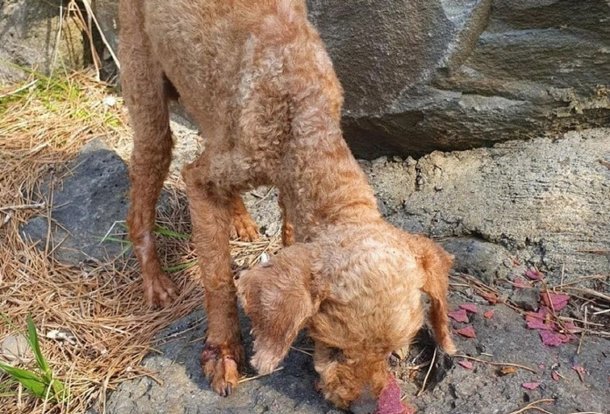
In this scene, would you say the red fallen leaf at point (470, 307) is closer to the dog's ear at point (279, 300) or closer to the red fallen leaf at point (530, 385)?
the red fallen leaf at point (530, 385)

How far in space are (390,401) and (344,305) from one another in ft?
1.58

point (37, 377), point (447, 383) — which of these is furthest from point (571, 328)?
point (37, 377)

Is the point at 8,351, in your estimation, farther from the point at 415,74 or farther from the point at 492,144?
the point at 492,144

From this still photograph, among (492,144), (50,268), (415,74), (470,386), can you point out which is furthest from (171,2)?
(470,386)

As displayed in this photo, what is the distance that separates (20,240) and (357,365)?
8.16 feet

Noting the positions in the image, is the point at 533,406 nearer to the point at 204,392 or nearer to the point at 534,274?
the point at 534,274

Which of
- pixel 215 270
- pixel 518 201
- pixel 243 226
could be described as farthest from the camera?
pixel 243 226

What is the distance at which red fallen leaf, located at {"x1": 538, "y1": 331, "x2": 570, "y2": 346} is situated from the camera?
3.27m

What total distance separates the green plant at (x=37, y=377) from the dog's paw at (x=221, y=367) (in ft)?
2.25

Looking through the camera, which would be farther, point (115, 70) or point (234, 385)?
point (115, 70)

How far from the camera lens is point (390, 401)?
280 cm

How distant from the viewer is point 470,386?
311cm

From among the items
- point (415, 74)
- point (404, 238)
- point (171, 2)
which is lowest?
point (404, 238)

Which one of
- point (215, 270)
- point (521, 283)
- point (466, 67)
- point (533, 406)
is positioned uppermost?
point (466, 67)
